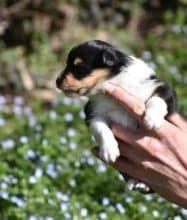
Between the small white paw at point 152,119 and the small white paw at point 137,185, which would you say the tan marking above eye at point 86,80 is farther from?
the small white paw at point 137,185

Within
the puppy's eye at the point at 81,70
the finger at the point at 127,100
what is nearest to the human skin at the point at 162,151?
the finger at the point at 127,100

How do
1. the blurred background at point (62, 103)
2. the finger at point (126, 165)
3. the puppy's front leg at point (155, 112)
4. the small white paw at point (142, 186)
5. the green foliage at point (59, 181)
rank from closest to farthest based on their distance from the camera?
1. the puppy's front leg at point (155, 112)
2. the finger at point (126, 165)
3. the small white paw at point (142, 186)
4. the green foliage at point (59, 181)
5. the blurred background at point (62, 103)

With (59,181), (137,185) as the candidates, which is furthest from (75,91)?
(59,181)

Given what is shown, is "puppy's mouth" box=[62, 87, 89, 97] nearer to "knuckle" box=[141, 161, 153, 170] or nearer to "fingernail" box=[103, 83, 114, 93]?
"fingernail" box=[103, 83, 114, 93]

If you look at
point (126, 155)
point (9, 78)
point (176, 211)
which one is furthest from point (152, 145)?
point (9, 78)

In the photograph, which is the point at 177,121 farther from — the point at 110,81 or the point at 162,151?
the point at 110,81

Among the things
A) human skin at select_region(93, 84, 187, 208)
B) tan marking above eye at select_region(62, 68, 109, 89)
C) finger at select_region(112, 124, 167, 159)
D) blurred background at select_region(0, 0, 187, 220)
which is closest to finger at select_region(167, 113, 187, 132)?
human skin at select_region(93, 84, 187, 208)

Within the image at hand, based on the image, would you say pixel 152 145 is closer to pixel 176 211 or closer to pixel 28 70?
pixel 176 211
